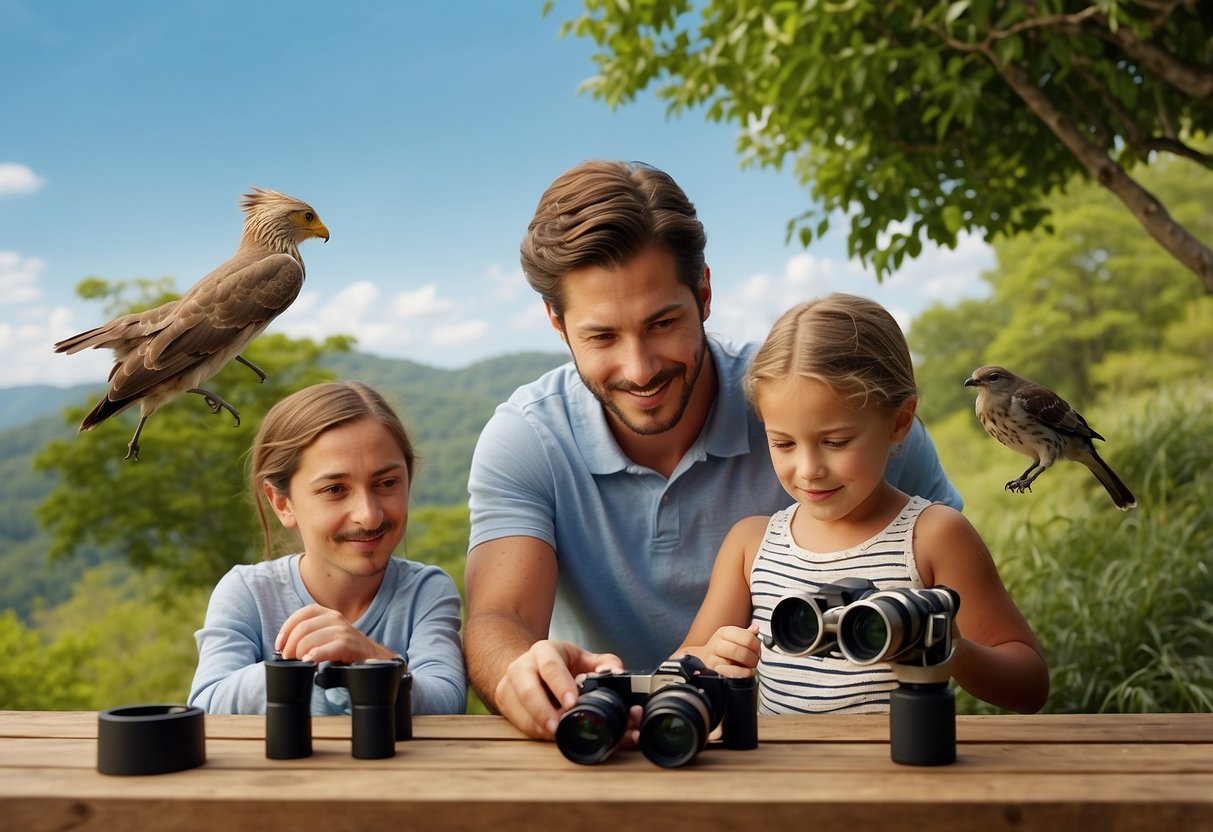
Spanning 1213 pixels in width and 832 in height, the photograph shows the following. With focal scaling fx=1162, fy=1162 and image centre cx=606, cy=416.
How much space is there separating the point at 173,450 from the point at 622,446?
33.0 feet

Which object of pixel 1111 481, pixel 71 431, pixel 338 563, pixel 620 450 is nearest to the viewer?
pixel 1111 481

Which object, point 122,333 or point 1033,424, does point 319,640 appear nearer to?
point 122,333

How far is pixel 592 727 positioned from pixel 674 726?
14 cm

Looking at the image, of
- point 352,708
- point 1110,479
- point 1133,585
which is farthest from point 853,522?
point 1133,585

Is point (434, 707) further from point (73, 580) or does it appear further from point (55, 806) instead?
point (73, 580)

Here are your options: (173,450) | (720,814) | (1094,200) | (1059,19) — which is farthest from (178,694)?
(1094,200)

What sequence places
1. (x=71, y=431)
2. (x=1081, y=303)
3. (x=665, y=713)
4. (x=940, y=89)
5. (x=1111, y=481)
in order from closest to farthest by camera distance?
(x=665, y=713)
(x=1111, y=481)
(x=940, y=89)
(x=71, y=431)
(x=1081, y=303)

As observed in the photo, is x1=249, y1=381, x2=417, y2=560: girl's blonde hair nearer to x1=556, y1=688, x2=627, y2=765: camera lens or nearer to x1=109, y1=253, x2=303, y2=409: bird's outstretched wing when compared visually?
x1=109, y1=253, x2=303, y2=409: bird's outstretched wing

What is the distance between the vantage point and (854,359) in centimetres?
263

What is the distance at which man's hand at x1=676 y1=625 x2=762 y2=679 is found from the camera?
2.16 metres

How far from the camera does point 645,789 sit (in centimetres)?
175

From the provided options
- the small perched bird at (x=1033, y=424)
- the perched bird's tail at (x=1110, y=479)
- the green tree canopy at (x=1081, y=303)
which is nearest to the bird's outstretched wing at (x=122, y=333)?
the small perched bird at (x=1033, y=424)

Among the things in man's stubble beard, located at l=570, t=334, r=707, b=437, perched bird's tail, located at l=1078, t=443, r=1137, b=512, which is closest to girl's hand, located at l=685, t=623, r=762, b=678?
perched bird's tail, located at l=1078, t=443, r=1137, b=512

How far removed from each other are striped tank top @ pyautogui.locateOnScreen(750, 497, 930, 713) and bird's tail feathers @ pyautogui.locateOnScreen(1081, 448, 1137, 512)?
0.41m
